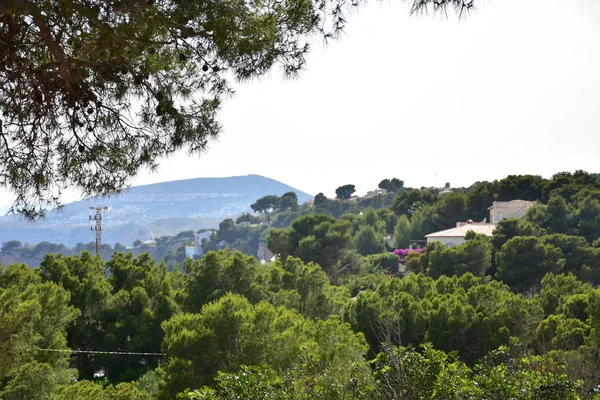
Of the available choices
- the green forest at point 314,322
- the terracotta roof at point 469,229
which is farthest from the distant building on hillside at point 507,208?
the green forest at point 314,322

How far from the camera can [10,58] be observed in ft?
19.5

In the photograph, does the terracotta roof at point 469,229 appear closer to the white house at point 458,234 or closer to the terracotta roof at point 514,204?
the white house at point 458,234

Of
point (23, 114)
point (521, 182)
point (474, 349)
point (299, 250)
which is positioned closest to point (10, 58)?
point (23, 114)

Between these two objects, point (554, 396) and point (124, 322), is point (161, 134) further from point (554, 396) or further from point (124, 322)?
point (124, 322)

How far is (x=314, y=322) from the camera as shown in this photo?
78.2 feet

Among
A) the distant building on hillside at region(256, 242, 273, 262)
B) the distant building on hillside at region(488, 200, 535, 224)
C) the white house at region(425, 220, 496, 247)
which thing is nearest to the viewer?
the white house at region(425, 220, 496, 247)

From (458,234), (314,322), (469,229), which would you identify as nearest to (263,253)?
(458,234)

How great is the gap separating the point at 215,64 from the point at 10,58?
1.43m

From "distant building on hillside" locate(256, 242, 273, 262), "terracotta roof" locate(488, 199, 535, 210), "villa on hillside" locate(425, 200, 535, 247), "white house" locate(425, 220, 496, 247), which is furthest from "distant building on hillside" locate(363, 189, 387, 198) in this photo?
"white house" locate(425, 220, 496, 247)

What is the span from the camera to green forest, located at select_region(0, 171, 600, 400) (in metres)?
7.38

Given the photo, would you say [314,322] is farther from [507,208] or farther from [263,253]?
[263,253]

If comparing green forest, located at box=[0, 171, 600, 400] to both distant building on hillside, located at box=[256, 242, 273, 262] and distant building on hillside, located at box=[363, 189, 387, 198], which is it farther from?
distant building on hillside, located at box=[256, 242, 273, 262]

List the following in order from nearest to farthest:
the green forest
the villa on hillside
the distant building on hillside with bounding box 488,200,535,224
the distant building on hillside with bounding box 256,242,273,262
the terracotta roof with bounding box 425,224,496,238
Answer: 1. the green forest
2. the terracotta roof with bounding box 425,224,496,238
3. the villa on hillside
4. the distant building on hillside with bounding box 488,200,535,224
5. the distant building on hillside with bounding box 256,242,273,262

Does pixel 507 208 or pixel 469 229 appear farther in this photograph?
pixel 507 208
